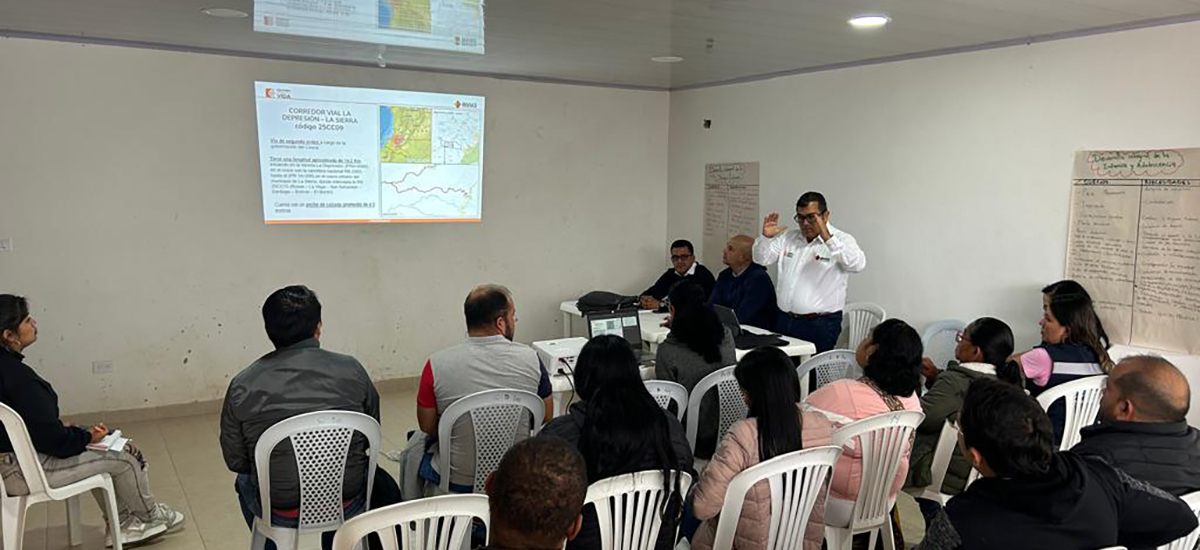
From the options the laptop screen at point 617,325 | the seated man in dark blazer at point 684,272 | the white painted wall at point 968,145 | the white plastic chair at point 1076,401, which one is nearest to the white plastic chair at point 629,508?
the laptop screen at point 617,325

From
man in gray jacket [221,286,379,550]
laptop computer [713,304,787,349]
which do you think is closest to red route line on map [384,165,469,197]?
laptop computer [713,304,787,349]

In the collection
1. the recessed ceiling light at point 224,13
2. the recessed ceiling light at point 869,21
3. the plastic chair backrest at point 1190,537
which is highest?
the recessed ceiling light at point 224,13

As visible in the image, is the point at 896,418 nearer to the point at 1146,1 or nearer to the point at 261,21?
the point at 1146,1

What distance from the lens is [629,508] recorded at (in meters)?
2.05

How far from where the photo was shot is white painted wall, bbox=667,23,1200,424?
3.66 m

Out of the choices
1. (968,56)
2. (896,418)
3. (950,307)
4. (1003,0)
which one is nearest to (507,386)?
(896,418)

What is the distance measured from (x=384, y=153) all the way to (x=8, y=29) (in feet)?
7.15

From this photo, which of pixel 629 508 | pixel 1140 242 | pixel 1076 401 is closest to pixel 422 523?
pixel 629 508

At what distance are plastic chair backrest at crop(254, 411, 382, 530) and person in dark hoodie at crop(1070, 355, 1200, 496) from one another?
2151mm

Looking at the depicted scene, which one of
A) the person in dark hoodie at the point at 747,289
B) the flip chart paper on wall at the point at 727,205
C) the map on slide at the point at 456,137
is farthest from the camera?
the flip chart paper on wall at the point at 727,205

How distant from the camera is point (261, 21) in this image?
392 centimetres

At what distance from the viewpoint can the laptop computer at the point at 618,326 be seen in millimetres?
3705

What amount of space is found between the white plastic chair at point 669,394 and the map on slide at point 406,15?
6.36 feet

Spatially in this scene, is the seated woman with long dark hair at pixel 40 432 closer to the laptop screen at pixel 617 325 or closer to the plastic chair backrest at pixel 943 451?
the laptop screen at pixel 617 325
